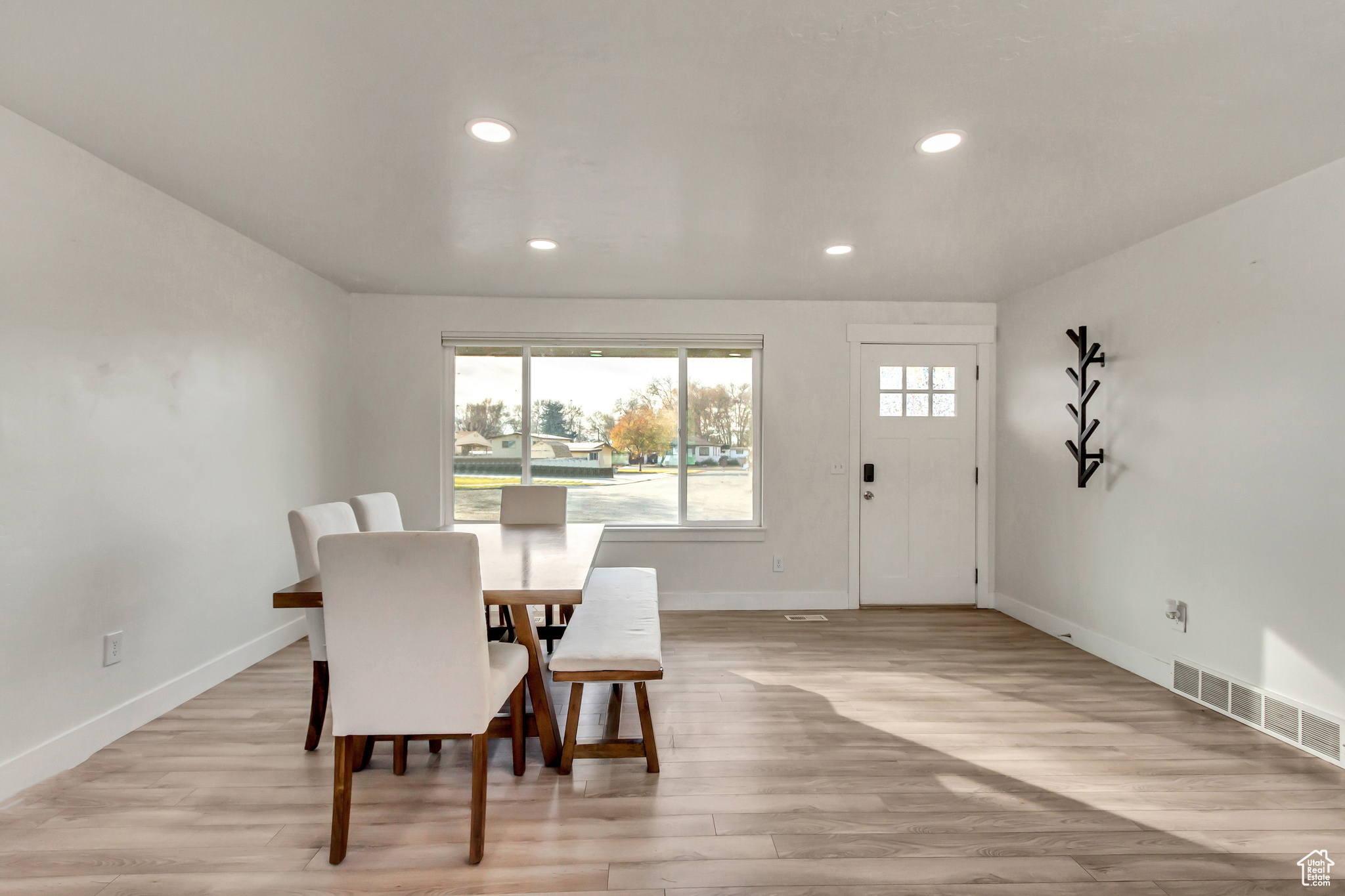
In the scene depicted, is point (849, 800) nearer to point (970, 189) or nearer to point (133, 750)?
point (970, 189)

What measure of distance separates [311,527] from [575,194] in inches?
67.2

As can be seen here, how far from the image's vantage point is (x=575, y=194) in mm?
2703

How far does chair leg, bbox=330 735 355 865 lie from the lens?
1.78m

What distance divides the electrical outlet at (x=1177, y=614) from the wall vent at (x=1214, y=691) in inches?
8.9

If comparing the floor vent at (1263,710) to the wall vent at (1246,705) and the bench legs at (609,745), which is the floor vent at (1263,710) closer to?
the wall vent at (1246,705)

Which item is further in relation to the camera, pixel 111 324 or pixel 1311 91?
pixel 111 324

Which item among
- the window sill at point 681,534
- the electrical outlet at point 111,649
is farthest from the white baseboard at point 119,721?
the window sill at point 681,534

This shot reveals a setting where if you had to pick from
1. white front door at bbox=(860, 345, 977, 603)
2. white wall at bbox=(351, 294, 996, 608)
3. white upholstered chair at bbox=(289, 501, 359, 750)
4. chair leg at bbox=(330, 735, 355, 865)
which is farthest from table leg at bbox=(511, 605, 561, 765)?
white front door at bbox=(860, 345, 977, 603)

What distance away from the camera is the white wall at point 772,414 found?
179 inches

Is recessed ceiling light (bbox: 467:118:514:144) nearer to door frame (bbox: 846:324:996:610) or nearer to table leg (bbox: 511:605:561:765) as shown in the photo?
table leg (bbox: 511:605:561:765)

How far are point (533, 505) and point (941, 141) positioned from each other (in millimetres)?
2899

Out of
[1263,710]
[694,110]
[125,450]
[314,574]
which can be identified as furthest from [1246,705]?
[125,450]

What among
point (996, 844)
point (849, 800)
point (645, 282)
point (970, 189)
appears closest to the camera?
point (996, 844)

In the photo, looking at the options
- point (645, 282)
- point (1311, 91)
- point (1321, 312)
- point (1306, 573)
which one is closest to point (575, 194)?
point (645, 282)
